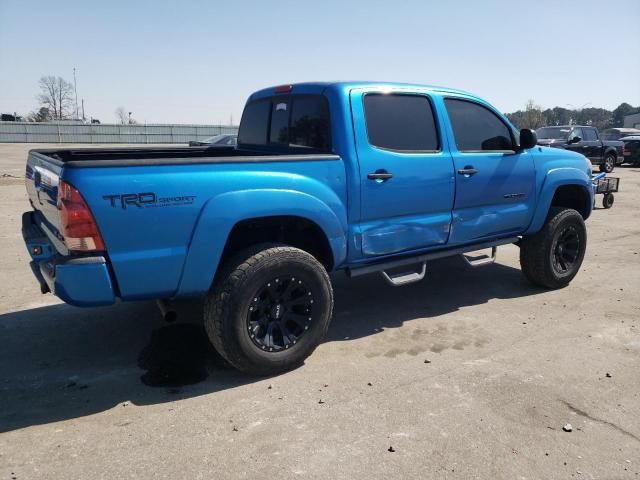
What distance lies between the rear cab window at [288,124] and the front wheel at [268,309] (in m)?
1.01

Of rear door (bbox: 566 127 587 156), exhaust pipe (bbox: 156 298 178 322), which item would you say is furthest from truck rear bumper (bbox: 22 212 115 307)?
rear door (bbox: 566 127 587 156)

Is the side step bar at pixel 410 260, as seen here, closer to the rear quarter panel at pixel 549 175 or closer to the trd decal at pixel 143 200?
the rear quarter panel at pixel 549 175

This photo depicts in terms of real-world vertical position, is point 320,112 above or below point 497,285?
above

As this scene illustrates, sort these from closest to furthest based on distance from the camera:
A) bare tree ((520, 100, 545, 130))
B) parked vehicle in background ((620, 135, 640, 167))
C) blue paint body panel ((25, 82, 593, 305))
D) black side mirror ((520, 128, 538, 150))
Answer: blue paint body panel ((25, 82, 593, 305)) < black side mirror ((520, 128, 538, 150)) < parked vehicle in background ((620, 135, 640, 167)) < bare tree ((520, 100, 545, 130))

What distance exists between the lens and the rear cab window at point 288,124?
4082 millimetres

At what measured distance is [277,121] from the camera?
4652 mm

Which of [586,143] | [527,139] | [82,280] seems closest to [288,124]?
[82,280]

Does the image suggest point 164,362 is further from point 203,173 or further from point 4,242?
point 4,242

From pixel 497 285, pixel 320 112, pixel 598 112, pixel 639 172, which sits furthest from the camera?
pixel 598 112

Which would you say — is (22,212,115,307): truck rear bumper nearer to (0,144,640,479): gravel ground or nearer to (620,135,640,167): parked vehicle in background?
(0,144,640,479): gravel ground

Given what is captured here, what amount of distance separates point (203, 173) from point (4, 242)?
18.7 feet

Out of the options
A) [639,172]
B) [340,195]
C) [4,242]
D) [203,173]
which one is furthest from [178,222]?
[639,172]

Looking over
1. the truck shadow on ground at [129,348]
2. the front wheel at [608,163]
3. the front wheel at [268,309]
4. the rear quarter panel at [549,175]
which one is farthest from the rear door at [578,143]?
the front wheel at [268,309]

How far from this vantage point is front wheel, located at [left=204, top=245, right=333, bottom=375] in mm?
3383
